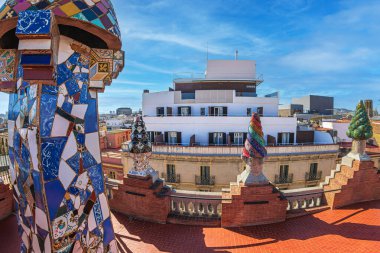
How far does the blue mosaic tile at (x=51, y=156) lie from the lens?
200 centimetres

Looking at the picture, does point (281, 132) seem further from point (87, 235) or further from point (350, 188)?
point (87, 235)

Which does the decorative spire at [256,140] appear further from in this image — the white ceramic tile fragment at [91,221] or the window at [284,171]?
the window at [284,171]

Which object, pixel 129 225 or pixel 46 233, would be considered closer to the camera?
pixel 46 233

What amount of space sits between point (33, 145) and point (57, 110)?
1.41 feet

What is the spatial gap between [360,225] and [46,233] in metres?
8.10

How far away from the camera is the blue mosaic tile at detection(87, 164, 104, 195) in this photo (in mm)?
2414

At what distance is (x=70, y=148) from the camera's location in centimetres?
216

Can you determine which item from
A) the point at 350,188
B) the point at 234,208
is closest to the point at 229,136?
the point at 350,188

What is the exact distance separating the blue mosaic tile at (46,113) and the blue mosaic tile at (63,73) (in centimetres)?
20

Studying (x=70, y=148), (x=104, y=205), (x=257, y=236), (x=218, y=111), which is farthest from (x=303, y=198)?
(x=218, y=111)

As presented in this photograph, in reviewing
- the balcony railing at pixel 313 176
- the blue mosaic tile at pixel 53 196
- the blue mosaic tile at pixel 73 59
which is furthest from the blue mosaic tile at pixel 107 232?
the balcony railing at pixel 313 176

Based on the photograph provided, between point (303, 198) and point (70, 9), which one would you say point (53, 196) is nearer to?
point (70, 9)

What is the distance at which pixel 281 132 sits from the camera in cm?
2344

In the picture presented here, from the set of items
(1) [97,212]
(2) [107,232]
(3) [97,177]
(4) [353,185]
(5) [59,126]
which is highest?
(5) [59,126]
